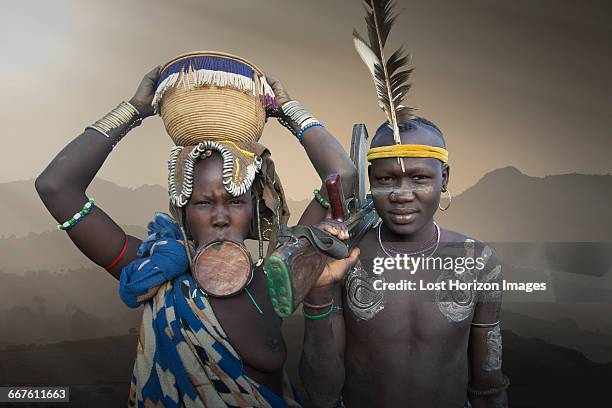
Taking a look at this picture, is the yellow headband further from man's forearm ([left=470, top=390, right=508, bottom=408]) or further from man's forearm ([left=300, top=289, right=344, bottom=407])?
man's forearm ([left=470, top=390, right=508, bottom=408])

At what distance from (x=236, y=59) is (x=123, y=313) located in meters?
3.85

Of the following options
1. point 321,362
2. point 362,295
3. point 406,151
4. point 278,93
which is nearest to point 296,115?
point 278,93

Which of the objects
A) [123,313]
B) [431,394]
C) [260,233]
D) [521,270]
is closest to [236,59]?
[260,233]

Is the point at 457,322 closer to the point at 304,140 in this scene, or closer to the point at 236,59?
the point at 304,140

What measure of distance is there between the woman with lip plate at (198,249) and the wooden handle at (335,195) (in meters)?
0.66

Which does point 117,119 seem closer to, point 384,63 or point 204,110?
point 204,110

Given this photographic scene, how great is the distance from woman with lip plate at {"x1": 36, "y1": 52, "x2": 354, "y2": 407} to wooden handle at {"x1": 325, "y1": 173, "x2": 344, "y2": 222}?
657 mm

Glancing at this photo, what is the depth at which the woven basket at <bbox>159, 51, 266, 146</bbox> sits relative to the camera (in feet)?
6.53

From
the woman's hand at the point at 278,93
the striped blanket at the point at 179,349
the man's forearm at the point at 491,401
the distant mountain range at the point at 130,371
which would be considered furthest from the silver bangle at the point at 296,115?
the distant mountain range at the point at 130,371

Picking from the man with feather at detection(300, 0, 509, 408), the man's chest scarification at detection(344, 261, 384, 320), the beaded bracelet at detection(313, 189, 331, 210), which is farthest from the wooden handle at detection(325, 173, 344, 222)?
the beaded bracelet at detection(313, 189, 331, 210)

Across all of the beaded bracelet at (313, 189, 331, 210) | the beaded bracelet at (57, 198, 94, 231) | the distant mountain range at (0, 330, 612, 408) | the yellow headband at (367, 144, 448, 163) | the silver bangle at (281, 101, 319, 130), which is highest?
the silver bangle at (281, 101, 319, 130)

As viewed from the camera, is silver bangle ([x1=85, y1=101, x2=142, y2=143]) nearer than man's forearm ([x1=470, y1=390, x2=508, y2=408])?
No

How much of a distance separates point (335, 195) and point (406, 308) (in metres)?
0.80

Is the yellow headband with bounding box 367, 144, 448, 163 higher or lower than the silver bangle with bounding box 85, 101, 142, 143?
lower
